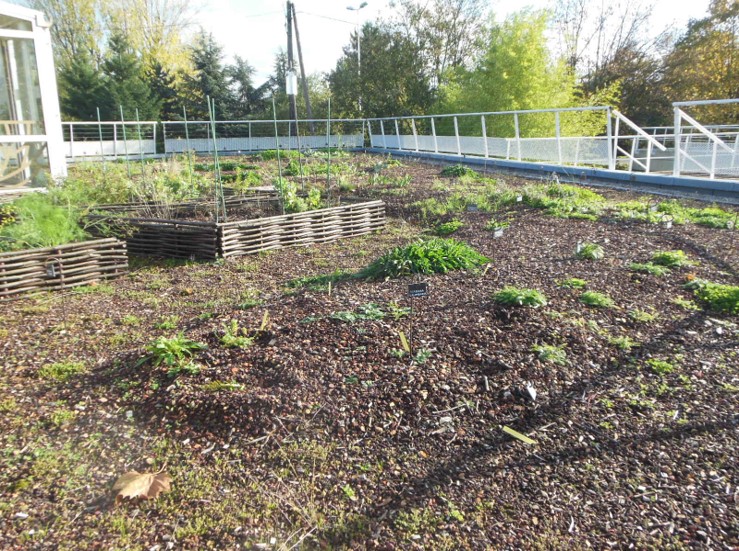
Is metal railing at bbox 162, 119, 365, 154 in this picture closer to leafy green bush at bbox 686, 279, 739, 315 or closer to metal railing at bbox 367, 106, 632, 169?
metal railing at bbox 367, 106, 632, 169

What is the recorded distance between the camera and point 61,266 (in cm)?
523

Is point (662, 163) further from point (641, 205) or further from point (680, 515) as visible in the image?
point (680, 515)

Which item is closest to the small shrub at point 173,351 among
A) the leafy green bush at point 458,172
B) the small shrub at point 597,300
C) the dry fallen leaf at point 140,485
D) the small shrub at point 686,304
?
the dry fallen leaf at point 140,485

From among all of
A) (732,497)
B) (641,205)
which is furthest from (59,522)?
(641,205)

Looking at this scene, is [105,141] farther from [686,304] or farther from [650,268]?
[686,304]

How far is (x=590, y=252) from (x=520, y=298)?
5.59 ft

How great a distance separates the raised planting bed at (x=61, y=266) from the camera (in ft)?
16.2

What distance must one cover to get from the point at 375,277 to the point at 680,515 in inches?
122

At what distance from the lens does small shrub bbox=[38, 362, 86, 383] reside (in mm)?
3373

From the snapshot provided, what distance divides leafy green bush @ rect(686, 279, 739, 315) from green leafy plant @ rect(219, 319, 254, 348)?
10.8 ft

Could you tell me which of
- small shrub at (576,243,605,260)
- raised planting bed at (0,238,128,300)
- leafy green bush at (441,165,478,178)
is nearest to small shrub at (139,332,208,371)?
raised planting bed at (0,238,128,300)

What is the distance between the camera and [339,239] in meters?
7.37

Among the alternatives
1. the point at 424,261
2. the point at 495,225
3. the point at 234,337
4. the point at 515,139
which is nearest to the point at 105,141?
the point at 515,139

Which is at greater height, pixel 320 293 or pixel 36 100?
pixel 36 100
